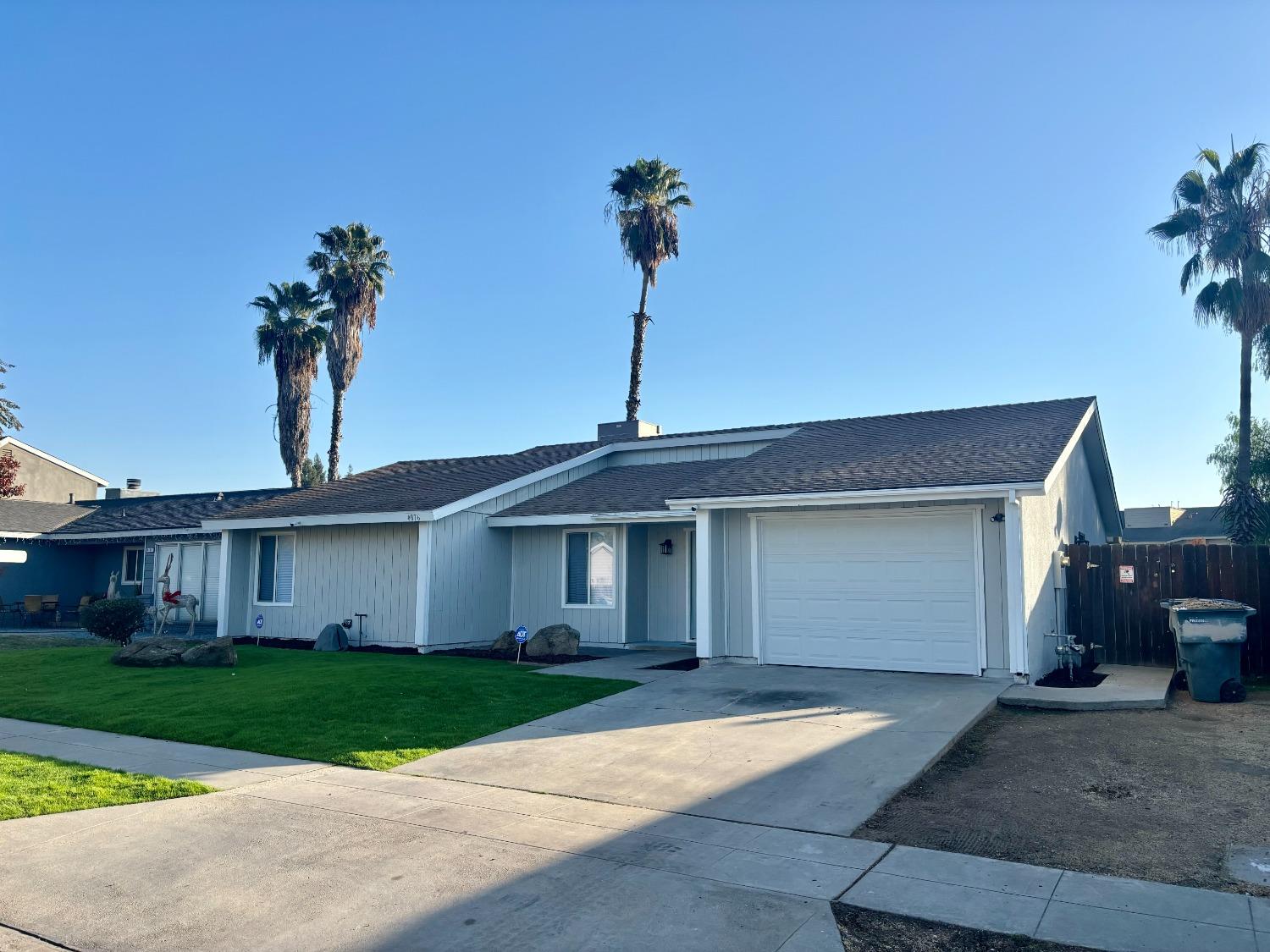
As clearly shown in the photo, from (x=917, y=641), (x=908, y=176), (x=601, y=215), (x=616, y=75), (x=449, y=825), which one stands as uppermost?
(x=601, y=215)

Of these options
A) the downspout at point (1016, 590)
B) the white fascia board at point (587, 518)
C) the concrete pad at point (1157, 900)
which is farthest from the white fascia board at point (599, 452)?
the concrete pad at point (1157, 900)

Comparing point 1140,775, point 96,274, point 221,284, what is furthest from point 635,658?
point 221,284

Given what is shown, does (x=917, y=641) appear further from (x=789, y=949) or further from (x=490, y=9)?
(x=490, y=9)

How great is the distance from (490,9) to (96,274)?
1542cm

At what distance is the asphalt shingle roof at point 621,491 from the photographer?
16.2 m

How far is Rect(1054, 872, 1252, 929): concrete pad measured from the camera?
13.9 ft

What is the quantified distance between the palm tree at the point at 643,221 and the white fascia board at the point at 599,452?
9.29 m

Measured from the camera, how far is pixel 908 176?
15367mm

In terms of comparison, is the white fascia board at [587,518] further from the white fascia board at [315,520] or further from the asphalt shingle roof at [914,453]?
the white fascia board at [315,520]

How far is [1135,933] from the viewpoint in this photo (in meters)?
4.07

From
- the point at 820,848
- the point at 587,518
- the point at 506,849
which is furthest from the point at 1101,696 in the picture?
the point at 587,518

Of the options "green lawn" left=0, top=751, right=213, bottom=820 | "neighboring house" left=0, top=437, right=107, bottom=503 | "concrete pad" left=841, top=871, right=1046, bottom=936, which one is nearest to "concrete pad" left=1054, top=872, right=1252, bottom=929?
"concrete pad" left=841, top=871, right=1046, bottom=936

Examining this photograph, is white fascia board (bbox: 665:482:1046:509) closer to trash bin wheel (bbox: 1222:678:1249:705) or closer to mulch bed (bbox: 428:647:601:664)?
trash bin wheel (bbox: 1222:678:1249:705)

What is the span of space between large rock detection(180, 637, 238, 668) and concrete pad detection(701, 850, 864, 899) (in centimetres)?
1151
